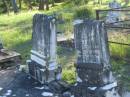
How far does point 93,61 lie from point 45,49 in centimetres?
126

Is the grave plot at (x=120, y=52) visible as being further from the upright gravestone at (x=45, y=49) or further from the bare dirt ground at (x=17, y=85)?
the bare dirt ground at (x=17, y=85)

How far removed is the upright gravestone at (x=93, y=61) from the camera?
6.17 metres

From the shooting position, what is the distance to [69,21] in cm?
1396

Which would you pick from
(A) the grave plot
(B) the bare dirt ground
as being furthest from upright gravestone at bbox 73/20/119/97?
(B) the bare dirt ground

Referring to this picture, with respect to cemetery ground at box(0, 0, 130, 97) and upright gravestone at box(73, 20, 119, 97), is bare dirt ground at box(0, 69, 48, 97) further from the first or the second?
upright gravestone at box(73, 20, 119, 97)

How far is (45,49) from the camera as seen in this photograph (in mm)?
7258

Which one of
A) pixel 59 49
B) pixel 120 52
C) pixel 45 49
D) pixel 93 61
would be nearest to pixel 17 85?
pixel 45 49

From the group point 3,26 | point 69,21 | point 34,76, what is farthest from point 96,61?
point 3,26

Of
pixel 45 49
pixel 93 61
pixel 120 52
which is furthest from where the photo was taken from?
pixel 120 52

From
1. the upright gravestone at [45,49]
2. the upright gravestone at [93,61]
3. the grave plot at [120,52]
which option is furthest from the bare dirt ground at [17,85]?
the grave plot at [120,52]

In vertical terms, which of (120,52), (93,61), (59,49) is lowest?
(59,49)

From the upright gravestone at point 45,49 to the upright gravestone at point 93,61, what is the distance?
32.8 inches

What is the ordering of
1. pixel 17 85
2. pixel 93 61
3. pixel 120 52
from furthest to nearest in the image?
1. pixel 120 52
2. pixel 17 85
3. pixel 93 61

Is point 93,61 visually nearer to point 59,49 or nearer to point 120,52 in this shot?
point 120,52
